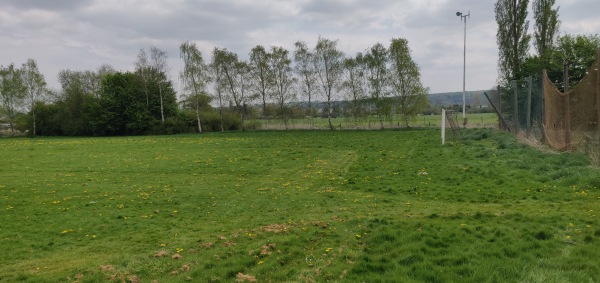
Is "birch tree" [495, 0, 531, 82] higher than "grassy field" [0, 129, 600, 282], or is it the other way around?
"birch tree" [495, 0, 531, 82]

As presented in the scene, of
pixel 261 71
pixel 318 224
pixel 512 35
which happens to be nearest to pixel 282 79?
pixel 261 71

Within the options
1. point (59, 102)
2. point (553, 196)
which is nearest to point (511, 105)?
point (553, 196)

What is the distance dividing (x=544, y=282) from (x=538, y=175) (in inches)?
337

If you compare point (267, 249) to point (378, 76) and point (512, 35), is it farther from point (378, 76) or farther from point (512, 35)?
point (378, 76)

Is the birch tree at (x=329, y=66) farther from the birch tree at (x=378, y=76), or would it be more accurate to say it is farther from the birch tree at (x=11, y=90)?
the birch tree at (x=11, y=90)

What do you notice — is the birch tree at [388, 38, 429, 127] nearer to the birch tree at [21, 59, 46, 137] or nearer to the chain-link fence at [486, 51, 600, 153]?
the chain-link fence at [486, 51, 600, 153]

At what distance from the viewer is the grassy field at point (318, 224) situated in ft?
17.7

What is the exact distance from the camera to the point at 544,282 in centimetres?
450

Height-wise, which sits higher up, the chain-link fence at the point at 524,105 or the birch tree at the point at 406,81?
the birch tree at the point at 406,81

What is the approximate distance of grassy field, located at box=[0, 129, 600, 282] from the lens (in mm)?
5398

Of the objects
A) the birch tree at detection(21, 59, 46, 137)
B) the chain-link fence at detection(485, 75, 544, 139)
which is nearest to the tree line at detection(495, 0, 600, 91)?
the chain-link fence at detection(485, 75, 544, 139)

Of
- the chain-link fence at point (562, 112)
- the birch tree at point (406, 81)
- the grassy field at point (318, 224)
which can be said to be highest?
the birch tree at point (406, 81)

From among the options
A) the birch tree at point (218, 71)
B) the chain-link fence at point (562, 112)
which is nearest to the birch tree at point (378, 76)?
the birch tree at point (218, 71)

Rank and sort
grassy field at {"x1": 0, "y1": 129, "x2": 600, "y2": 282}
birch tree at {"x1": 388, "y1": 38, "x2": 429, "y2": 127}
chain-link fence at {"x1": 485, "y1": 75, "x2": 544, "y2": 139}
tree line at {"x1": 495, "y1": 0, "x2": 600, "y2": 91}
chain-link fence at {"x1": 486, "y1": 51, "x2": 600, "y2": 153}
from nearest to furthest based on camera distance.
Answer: grassy field at {"x1": 0, "y1": 129, "x2": 600, "y2": 282} < chain-link fence at {"x1": 486, "y1": 51, "x2": 600, "y2": 153} < chain-link fence at {"x1": 485, "y1": 75, "x2": 544, "y2": 139} < tree line at {"x1": 495, "y1": 0, "x2": 600, "y2": 91} < birch tree at {"x1": 388, "y1": 38, "x2": 429, "y2": 127}
